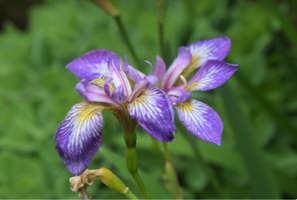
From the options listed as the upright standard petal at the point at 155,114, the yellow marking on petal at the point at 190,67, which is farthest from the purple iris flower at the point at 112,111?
the yellow marking on petal at the point at 190,67

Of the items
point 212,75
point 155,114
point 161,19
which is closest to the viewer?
point 155,114

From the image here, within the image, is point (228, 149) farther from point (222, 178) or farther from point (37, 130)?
point (37, 130)

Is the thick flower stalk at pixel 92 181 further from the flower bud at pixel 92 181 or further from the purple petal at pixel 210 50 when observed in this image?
the purple petal at pixel 210 50

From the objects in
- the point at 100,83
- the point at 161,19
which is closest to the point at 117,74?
the point at 100,83

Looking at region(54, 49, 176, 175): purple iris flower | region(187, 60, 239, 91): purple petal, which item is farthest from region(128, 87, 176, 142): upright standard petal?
region(187, 60, 239, 91): purple petal

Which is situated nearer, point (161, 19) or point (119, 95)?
point (119, 95)

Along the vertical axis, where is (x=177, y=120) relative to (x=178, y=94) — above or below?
below

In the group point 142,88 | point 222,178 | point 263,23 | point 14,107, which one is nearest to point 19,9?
point 14,107

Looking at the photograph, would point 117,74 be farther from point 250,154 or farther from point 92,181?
point 250,154

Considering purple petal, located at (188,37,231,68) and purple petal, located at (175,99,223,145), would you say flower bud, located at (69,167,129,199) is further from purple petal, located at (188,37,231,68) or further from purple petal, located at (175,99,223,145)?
purple petal, located at (188,37,231,68)
